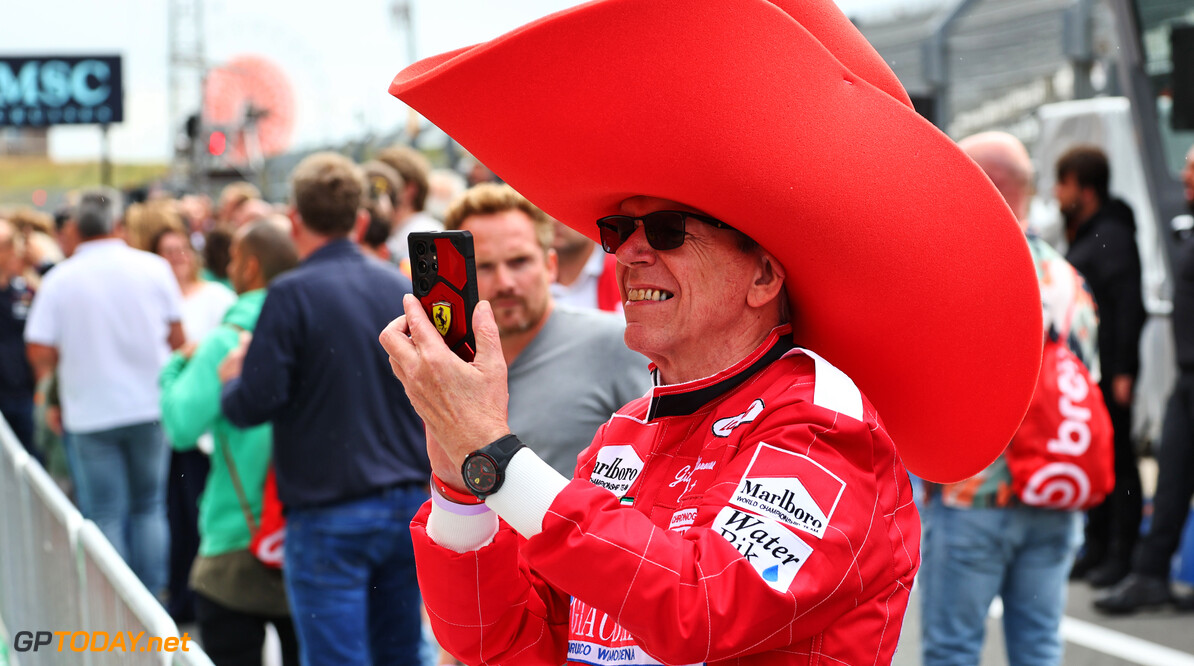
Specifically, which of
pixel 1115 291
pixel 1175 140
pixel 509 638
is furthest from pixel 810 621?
pixel 1175 140

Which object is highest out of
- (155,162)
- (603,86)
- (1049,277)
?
(603,86)

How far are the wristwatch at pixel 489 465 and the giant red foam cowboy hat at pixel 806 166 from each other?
0.47m

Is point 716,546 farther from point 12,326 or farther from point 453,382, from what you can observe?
point 12,326

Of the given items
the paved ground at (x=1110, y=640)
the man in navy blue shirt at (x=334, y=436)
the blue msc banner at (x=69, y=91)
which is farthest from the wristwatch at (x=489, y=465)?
the blue msc banner at (x=69, y=91)

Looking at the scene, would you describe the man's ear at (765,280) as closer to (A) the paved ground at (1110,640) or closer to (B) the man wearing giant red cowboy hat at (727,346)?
(B) the man wearing giant red cowboy hat at (727,346)

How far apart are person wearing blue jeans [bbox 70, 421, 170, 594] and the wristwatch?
5.19m

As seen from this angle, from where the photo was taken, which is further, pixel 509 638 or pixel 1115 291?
pixel 1115 291

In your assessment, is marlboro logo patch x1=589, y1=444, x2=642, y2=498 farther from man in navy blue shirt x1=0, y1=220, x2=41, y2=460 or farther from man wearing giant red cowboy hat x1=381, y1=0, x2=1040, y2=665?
man in navy blue shirt x1=0, y1=220, x2=41, y2=460

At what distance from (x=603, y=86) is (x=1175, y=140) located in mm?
7684

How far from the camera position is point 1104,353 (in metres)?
6.38

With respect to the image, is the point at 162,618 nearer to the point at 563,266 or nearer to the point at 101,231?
the point at 563,266

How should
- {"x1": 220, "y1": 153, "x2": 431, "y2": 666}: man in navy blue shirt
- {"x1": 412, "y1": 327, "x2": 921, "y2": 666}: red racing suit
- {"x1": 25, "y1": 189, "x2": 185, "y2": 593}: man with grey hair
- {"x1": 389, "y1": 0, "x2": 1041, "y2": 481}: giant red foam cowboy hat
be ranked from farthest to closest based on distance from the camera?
{"x1": 25, "y1": 189, "x2": 185, "y2": 593}: man with grey hair < {"x1": 220, "y1": 153, "x2": 431, "y2": 666}: man in navy blue shirt < {"x1": 389, "y1": 0, "x2": 1041, "y2": 481}: giant red foam cowboy hat < {"x1": 412, "y1": 327, "x2": 921, "y2": 666}: red racing suit

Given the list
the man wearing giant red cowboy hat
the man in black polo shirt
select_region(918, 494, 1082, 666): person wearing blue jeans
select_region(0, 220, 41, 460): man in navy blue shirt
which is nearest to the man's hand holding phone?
the man wearing giant red cowboy hat

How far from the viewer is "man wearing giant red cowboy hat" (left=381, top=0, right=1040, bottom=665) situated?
1.48 m
